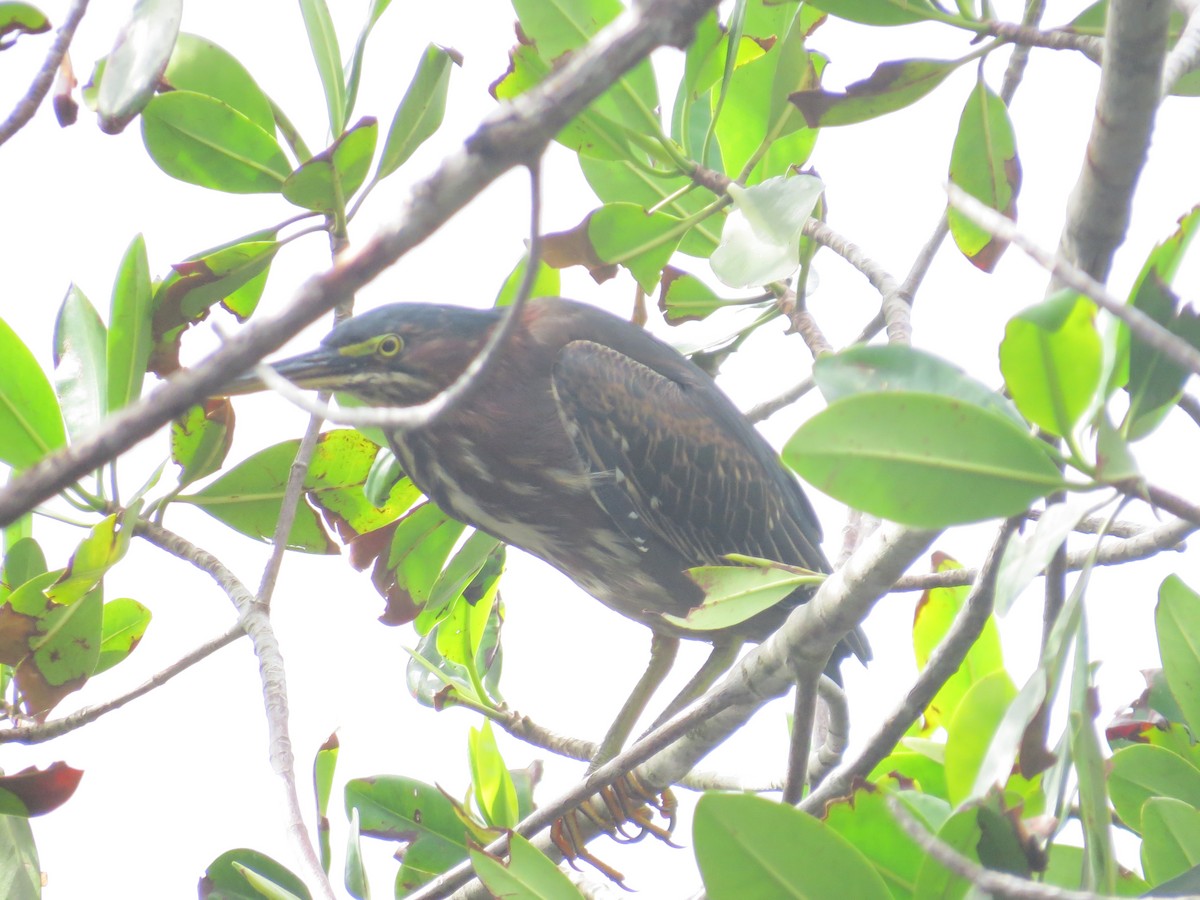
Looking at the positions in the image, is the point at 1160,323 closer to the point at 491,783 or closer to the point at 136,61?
the point at 136,61

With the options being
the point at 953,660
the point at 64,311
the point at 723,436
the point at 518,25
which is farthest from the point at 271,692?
the point at 723,436

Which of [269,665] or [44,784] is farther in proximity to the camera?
[269,665]

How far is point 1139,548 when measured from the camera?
2352 millimetres

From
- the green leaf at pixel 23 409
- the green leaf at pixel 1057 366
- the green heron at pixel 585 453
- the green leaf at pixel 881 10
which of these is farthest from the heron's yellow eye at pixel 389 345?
the green leaf at pixel 1057 366

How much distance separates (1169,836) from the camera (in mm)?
1886

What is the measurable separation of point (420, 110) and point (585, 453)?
1341 mm

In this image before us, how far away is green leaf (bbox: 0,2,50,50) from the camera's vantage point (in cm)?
206

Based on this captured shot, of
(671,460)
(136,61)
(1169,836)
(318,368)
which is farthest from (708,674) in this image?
(136,61)

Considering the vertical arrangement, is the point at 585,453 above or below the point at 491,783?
above

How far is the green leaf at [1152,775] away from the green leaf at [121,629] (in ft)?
7.55

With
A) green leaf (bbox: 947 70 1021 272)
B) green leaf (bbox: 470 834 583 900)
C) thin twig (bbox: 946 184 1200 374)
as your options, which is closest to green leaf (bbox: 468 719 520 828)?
green leaf (bbox: 470 834 583 900)

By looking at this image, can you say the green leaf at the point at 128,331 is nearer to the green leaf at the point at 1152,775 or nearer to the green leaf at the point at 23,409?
the green leaf at the point at 23,409

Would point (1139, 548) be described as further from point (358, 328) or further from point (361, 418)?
point (358, 328)

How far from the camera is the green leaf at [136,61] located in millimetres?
2293
